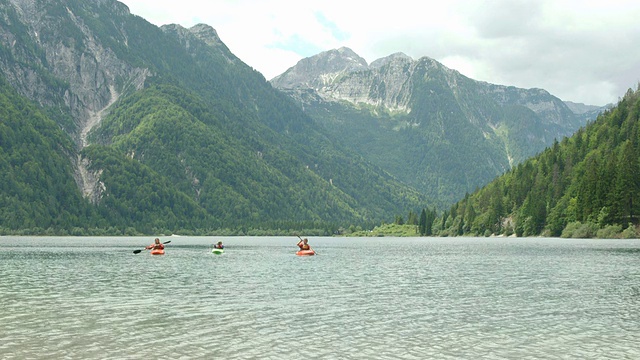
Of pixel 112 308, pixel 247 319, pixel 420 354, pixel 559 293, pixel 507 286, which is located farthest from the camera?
pixel 507 286

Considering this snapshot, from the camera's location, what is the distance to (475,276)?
8200 cm

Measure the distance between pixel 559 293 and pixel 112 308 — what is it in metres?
40.3

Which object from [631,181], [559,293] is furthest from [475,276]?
[631,181]

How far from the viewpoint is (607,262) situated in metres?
99.8

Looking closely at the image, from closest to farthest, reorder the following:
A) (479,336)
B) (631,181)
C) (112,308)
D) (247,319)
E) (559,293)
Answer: (479,336), (247,319), (112,308), (559,293), (631,181)

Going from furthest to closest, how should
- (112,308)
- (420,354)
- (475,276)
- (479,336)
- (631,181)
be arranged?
(631,181) < (475,276) < (112,308) < (479,336) < (420,354)

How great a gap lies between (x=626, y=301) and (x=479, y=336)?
2278 centimetres

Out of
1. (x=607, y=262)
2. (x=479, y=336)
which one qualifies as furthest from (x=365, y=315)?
(x=607, y=262)

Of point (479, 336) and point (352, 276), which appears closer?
point (479, 336)

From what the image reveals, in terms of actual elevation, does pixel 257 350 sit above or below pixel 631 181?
below

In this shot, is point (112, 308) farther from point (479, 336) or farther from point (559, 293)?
point (559, 293)

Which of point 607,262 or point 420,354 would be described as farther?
point 607,262

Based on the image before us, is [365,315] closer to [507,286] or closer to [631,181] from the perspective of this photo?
[507,286]

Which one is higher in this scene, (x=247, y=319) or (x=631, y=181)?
(x=631, y=181)
